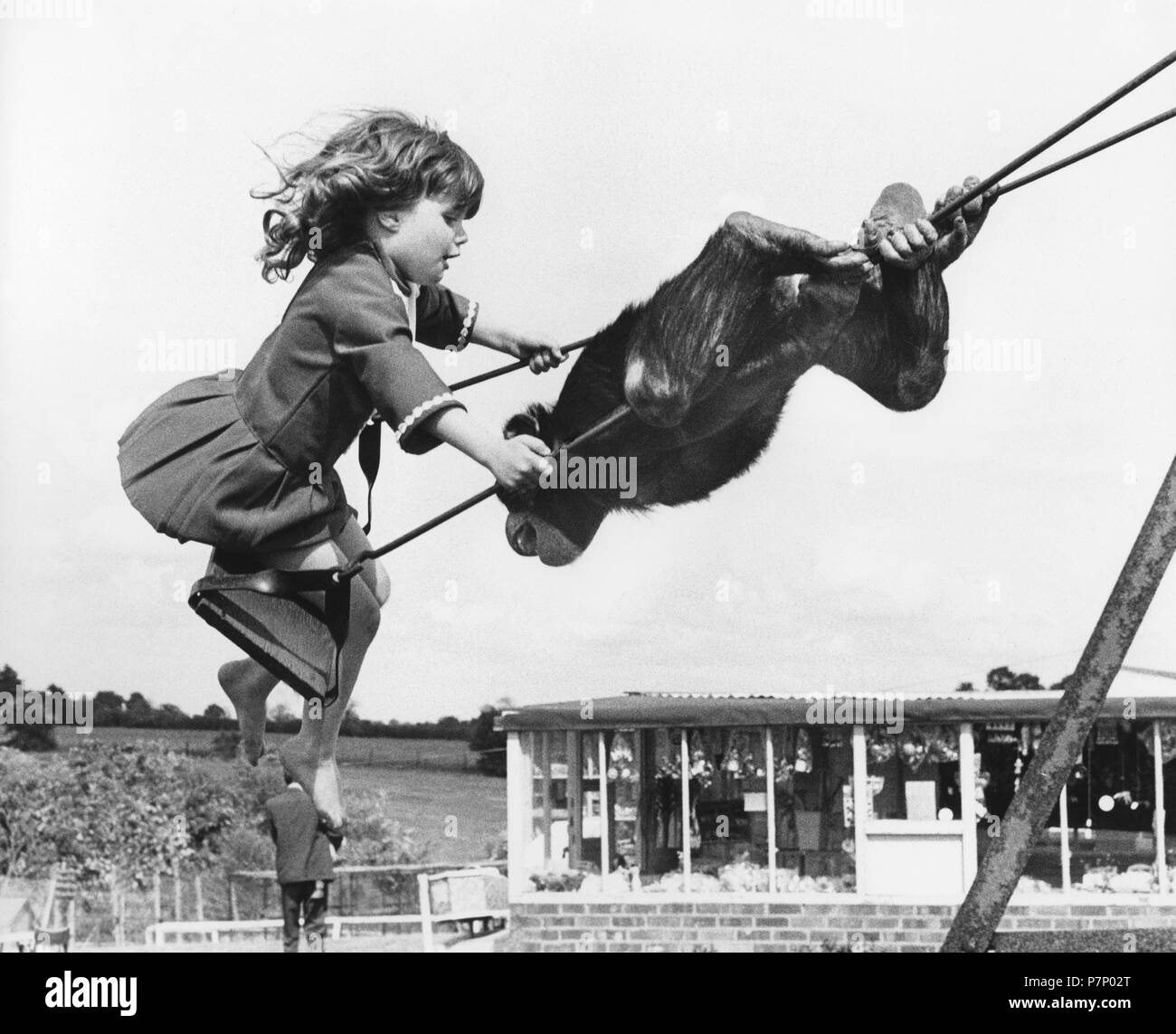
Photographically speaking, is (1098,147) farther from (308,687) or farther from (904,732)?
(904,732)

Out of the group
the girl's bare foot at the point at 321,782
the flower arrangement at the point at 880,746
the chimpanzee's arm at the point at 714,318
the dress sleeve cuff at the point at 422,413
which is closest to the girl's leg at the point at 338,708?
the girl's bare foot at the point at 321,782

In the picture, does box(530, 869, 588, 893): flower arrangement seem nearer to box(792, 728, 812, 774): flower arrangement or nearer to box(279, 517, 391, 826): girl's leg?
box(792, 728, 812, 774): flower arrangement

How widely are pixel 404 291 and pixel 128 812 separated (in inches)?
126

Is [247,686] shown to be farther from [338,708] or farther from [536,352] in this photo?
[536,352]

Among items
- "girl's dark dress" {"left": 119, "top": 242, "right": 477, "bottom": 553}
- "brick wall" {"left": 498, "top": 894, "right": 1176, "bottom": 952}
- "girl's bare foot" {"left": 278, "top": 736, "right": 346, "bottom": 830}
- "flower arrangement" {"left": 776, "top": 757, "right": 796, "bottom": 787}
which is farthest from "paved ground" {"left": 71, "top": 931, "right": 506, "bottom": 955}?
"girl's dark dress" {"left": 119, "top": 242, "right": 477, "bottom": 553}

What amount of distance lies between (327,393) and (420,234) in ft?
1.17

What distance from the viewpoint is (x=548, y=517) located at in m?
3.67

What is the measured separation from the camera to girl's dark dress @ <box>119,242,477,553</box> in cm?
279

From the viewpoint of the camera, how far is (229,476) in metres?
2.79

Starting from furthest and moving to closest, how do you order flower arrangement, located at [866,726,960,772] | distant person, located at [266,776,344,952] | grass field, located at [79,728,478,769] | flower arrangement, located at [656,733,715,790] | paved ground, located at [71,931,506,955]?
flower arrangement, located at [656,733,715,790] < flower arrangement, located at [866,726,960,772] < paved ground, located at [71,931,506,955] < grass field, located at [79,728,478,769] < distant person, located at [266,776,344,952]

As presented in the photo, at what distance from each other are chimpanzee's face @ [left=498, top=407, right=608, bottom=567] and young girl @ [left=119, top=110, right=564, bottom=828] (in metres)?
0.62

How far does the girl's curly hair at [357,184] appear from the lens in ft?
9.54

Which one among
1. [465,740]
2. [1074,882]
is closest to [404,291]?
[465,740]

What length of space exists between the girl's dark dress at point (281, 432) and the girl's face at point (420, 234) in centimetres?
8
